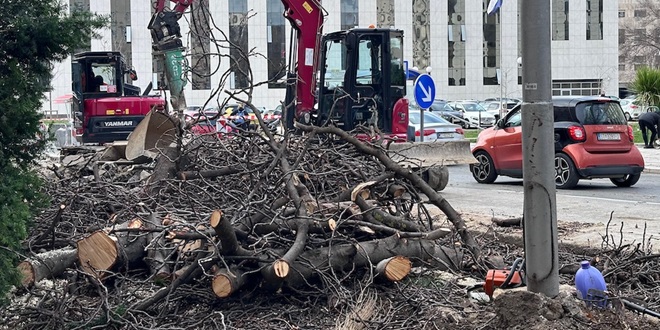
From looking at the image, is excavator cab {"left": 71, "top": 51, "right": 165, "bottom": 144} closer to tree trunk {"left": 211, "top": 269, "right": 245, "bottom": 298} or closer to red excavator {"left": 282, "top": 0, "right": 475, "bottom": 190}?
red excavator {"left": 282, "top": 0, "right": 475, "bottom": 190}

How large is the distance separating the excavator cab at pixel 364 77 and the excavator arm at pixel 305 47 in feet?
0.64

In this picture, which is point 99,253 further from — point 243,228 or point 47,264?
point 243,228

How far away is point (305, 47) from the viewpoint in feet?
52.3

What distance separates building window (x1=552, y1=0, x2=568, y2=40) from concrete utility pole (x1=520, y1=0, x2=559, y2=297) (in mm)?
70473

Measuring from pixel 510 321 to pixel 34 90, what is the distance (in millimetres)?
3169

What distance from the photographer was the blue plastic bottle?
5965mm

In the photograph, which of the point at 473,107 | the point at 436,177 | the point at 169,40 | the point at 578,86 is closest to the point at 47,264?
the point at 436,177

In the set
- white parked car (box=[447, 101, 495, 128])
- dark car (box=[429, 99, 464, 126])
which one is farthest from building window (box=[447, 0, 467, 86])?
dark car (box=[429, 99, 464, 126])

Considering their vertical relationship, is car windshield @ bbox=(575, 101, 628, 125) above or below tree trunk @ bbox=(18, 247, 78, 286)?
above

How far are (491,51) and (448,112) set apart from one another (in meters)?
24.0

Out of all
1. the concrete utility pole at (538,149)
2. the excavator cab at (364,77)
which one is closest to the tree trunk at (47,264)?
the concrete utility pole at (538,149)

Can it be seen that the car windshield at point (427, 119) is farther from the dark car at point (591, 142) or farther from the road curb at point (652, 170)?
the dark car at point (591, 142)

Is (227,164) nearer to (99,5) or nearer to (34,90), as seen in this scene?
(34,90)

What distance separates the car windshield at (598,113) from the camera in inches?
629
